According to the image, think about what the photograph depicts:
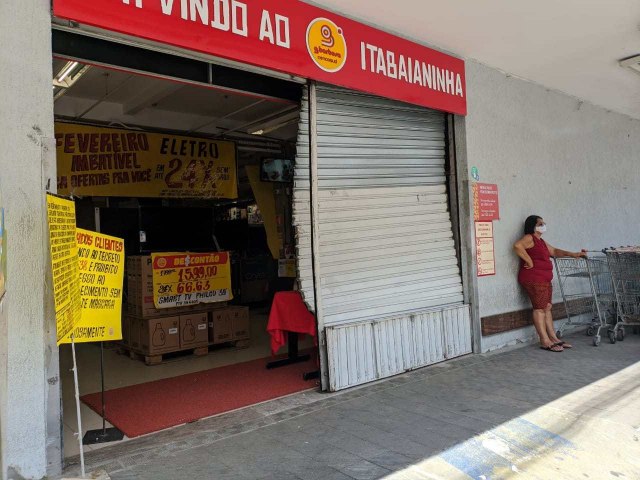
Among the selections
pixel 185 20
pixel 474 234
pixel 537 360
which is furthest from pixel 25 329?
pixel 537 360

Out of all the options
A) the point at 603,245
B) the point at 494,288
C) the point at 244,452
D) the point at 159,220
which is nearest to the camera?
the point at 244,452

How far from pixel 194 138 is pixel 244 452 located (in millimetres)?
5515

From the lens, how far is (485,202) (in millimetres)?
6195

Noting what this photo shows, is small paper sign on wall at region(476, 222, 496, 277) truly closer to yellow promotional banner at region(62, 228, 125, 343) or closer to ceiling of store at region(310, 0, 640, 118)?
ceiling of store at region(310, 0, 640, 118)

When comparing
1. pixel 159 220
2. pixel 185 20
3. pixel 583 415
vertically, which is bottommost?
pixel 583 415

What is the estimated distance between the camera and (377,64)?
5098 mm

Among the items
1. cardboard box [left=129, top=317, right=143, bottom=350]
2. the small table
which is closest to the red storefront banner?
the small table

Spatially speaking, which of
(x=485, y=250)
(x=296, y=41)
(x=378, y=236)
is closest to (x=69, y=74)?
(x=296, y=41)

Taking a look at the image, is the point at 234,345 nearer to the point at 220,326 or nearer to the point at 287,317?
the point at 220,326

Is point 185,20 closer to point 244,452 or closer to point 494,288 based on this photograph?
point 244,452

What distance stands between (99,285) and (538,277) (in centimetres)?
520

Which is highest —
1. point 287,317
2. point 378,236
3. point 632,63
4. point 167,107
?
point 632,63

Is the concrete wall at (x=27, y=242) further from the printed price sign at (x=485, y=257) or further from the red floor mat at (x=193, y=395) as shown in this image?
the printed price sign at (x=485, y=257)

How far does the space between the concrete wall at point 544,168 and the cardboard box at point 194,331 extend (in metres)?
3.60
